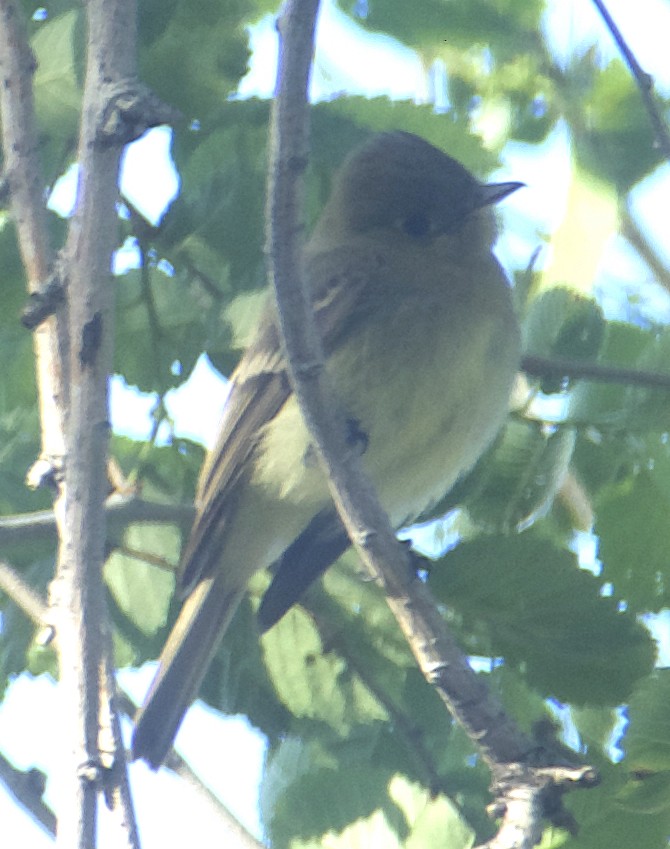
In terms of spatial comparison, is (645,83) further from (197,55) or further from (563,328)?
(197,55)

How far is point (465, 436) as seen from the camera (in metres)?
3.95

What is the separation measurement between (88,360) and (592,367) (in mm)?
1303

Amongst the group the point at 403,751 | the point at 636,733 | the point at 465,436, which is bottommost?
the point at 636,733

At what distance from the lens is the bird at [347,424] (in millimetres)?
3773

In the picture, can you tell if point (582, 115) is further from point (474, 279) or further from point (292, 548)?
point (292, 548)

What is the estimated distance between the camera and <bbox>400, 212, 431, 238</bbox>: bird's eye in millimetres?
4664

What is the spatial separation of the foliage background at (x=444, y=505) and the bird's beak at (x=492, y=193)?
26.5 inches

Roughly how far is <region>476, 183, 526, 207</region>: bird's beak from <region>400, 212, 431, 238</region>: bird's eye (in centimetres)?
19

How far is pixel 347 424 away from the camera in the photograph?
3709mm

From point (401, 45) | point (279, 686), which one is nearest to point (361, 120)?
point (401, 45)

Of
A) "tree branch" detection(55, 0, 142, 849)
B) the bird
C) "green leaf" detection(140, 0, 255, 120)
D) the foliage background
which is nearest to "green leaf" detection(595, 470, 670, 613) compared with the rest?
the foliage background

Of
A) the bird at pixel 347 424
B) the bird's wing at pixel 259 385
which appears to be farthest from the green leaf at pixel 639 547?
the bird's wing at pixel 259 385

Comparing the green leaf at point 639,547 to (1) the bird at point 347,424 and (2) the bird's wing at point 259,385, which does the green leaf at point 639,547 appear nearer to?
(1) the bird at point 347,424

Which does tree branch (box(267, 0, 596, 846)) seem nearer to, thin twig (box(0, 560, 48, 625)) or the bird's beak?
thin twig (box(0, 560, 48, 625))
